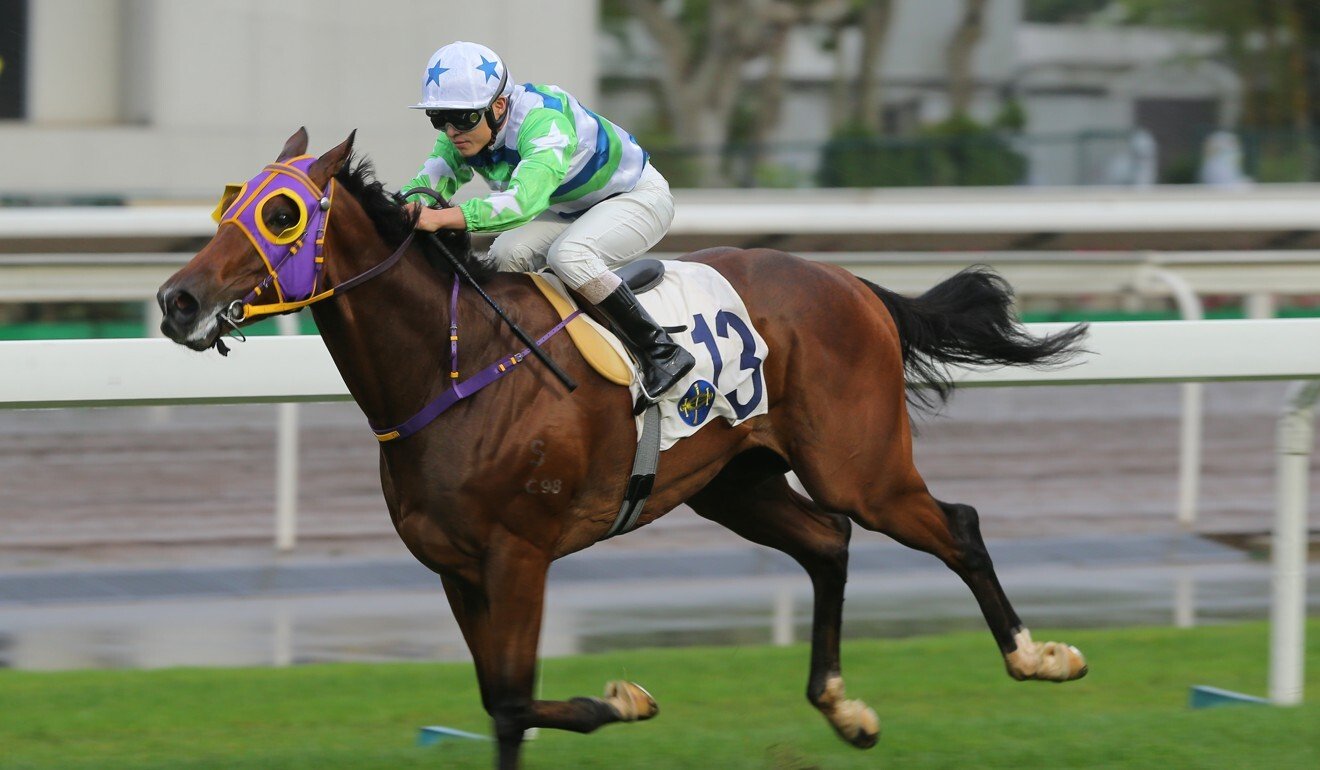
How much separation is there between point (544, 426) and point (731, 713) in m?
1.57

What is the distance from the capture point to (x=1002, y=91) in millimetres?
30719

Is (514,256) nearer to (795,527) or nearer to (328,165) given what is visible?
(328,165)

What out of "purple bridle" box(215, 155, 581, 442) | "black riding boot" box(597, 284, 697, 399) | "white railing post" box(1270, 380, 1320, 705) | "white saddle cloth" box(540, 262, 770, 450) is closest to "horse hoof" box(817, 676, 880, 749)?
"white saddle cloth" box(540, 262, 770, 450)

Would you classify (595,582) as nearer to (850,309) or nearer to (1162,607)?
(1162,607)

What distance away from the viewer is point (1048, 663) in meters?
4.61

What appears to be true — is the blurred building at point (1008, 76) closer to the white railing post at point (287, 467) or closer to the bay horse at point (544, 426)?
the white railing post at point (287, 467)

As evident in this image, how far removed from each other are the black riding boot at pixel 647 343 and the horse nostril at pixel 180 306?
38.2 inches

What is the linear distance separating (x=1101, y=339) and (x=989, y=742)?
127 cm

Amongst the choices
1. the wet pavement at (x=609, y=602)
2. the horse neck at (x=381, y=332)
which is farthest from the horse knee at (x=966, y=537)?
the wet pavement at (x=609, y=602)

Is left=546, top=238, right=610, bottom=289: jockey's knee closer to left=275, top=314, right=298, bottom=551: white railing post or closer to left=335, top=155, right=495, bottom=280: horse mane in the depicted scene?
left=335, top=155, right=495, bottom=280: horse mane

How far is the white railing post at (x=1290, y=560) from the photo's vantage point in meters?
4.92

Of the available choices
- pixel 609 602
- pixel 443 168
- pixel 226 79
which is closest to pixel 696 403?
pixel 443 168

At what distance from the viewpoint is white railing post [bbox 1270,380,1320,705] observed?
16.1 ft

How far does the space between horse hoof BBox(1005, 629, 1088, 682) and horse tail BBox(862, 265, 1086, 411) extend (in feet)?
2.35
